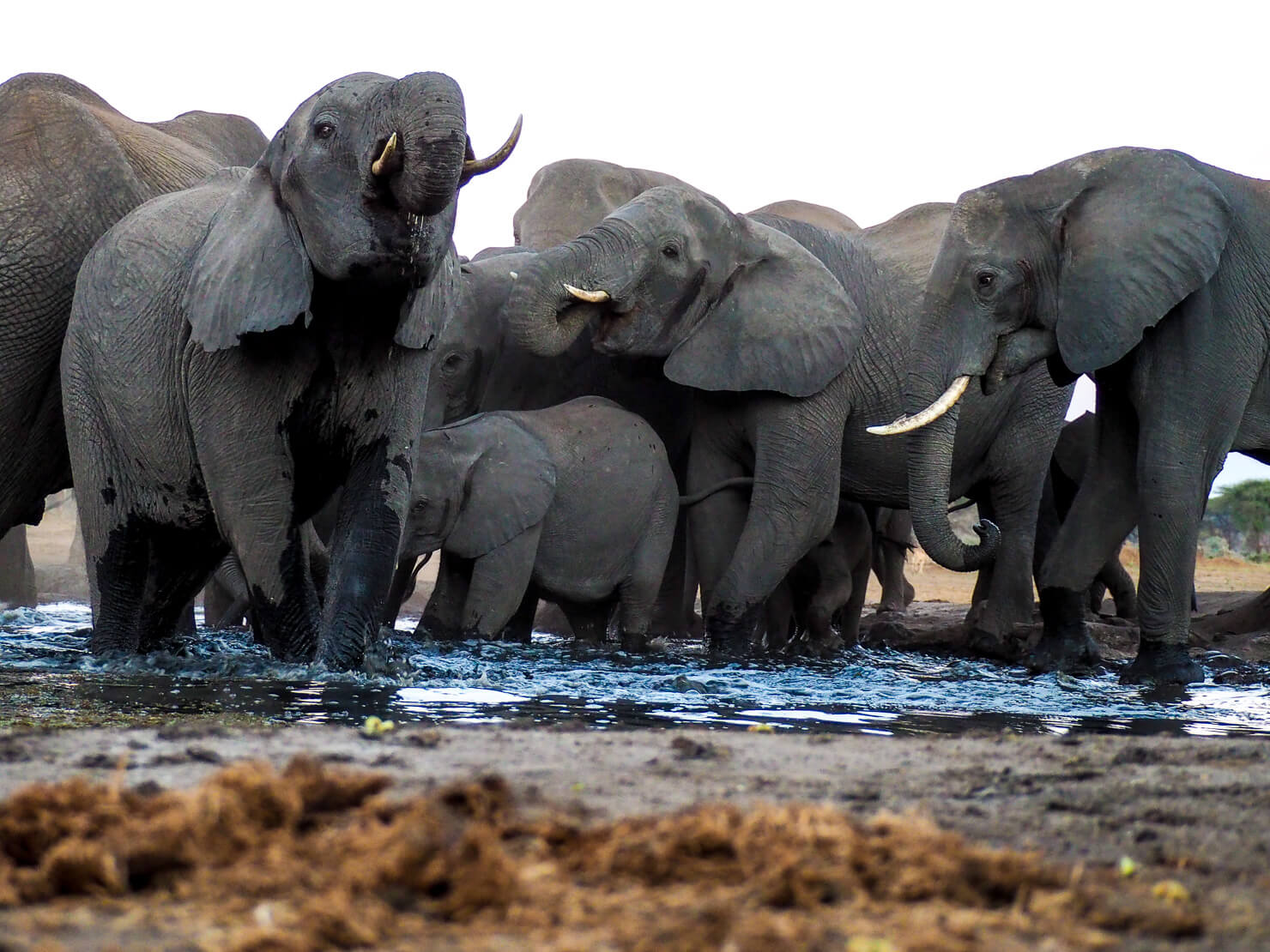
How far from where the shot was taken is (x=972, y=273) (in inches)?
283

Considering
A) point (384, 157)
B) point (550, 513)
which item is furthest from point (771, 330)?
point (384, 157)

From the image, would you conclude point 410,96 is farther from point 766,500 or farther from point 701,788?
point 766,500

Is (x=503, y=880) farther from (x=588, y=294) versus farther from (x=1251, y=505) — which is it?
(x=1251, y=505)

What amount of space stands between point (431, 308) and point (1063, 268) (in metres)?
2.97

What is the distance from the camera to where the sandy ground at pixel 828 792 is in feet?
5.91

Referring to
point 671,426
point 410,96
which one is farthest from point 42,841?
point 671,426

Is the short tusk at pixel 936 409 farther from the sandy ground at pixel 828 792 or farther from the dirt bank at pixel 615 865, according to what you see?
the dirt bank at pixel 615 865

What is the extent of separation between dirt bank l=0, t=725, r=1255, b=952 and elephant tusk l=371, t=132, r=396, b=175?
6.87ft

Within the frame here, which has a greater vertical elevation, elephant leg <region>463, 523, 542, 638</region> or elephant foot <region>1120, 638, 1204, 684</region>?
elephant leg <region>463, 523, 542, 638</region>

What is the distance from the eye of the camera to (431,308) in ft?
17.3

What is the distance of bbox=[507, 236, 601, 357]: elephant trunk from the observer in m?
8.04

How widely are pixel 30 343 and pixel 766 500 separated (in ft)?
11.1

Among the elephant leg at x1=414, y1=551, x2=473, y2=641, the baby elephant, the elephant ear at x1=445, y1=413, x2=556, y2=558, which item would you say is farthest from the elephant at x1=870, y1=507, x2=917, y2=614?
the elephant leg at x1=414, y1=551, x2=473, y2=641

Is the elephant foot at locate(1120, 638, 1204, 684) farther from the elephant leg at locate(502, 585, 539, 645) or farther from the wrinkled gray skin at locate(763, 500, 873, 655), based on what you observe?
the elephant leg at locate(502, 585, 539, 645)
